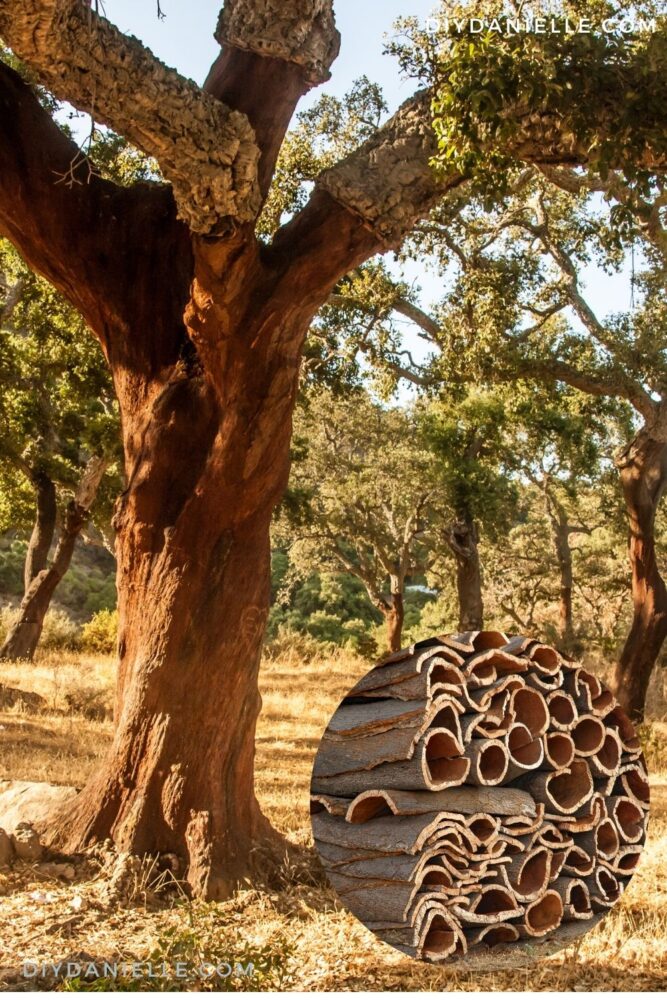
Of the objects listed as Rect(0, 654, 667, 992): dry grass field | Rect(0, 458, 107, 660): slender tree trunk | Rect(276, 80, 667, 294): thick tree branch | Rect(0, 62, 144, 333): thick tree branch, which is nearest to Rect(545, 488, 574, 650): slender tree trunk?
Rect(0, 458, 107, 660): slender tree trunk

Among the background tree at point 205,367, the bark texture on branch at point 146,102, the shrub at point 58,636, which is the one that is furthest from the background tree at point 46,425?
the bark texture on branch at point 146,102

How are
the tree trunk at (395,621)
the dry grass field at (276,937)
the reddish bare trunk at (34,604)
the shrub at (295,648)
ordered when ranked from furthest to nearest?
the shrub at (295,648) < the tree trunk at (395,621) < the reddish bare trunk at (34,604) < the dry grass field at (276,937)

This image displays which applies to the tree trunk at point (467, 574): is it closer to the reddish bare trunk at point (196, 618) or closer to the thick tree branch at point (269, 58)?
the reddish bare trunk at point (196, 618)

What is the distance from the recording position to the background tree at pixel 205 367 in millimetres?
5410

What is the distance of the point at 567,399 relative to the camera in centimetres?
1365

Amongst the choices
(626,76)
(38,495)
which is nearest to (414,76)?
(626,76)

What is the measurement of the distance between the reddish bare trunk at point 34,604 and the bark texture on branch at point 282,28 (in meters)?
11.2

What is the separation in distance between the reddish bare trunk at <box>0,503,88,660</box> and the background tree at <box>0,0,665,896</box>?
34.6 ft

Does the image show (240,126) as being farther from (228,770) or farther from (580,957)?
(580,957)

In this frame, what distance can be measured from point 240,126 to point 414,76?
5.60 ft

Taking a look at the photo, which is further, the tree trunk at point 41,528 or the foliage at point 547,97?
the tree trunk at point 41,528

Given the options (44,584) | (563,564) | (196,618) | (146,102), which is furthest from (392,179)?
(563,564)

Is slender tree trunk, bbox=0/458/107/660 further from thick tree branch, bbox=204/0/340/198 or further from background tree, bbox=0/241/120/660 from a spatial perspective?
thick tree branch, bbox=204/0/340/198

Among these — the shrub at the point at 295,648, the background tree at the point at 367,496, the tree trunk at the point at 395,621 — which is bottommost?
the shrub at the point at 295,648
